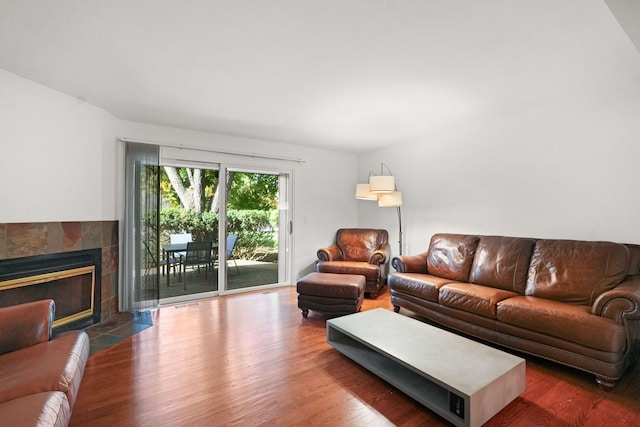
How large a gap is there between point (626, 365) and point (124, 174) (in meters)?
5.10

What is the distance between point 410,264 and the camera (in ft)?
12.1

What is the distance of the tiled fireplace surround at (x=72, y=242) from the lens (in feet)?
8.27

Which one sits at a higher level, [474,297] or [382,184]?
[382,184]

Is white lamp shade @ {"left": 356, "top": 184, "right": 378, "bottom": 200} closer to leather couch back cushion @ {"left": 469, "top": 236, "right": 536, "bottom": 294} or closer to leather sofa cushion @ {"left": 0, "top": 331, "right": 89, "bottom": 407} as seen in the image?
leather couch back cushion @ {"left": 469, "top": 236, "right": 536, "bottom": 294}

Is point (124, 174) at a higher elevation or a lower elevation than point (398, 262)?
higher

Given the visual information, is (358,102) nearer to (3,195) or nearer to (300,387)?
(300,387)

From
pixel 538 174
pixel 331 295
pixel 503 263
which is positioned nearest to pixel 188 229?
pixel 331 295

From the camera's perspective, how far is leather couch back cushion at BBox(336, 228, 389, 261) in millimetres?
4840

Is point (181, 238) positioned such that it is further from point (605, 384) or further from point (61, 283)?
point (605, 384)

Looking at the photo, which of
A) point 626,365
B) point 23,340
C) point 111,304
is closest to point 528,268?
point 626,365

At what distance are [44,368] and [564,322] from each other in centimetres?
330

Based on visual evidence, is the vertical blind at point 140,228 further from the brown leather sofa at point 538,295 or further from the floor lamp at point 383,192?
the brown leather sofa at point 538,295

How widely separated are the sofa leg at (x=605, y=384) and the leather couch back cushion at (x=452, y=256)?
56.2 inches

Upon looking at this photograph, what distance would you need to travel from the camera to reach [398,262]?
370 cm
